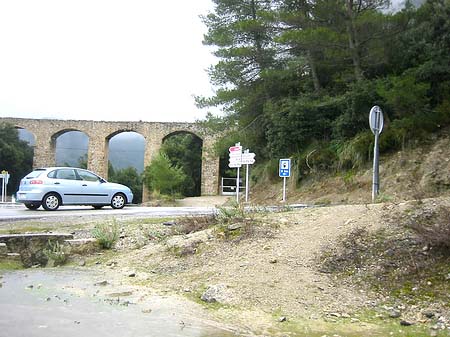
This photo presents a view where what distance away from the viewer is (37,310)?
446cm

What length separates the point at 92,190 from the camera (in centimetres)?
1454

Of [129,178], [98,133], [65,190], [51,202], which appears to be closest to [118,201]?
[65,190]

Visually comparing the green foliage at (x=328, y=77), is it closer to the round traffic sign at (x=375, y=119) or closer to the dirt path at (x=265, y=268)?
the round traffic sign at (x=375, y=119)

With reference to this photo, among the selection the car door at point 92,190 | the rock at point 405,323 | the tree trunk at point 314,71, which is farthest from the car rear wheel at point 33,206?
the tree trunk at point 314,71

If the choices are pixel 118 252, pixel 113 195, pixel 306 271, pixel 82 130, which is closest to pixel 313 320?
pixel 306 271

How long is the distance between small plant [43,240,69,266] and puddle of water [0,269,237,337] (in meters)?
1.29

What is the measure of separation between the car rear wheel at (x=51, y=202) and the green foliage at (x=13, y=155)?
37207mm

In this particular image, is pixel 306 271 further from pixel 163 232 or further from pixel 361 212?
pixel 163 232

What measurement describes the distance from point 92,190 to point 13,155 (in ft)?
135

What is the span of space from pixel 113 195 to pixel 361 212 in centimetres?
993

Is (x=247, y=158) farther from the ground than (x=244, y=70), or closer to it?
closer to it

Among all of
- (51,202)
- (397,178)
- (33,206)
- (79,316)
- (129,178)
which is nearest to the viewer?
(79,316)

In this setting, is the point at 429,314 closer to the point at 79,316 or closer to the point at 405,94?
the point at 79,316

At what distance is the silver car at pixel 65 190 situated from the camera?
44.8 feet
